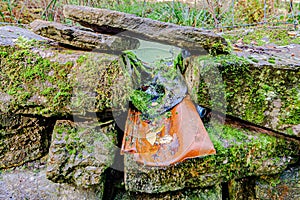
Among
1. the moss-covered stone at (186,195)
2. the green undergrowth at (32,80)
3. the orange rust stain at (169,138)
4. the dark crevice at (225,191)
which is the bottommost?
the dark crevice at (225,191)

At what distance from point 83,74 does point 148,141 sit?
0.54 m

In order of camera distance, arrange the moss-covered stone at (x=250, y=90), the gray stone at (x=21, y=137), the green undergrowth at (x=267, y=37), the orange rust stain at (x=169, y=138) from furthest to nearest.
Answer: the green undergrowth at (x=267, y=37)
the gray stone at (x=21, y=137)
the moss-covered stone at (x=250, y=90)
the orange rust stain at (x=169, y=138)

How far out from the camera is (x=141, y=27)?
4.18ft

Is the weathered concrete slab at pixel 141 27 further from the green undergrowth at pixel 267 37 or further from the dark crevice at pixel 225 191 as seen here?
the green undergrowth at pixel 267 37

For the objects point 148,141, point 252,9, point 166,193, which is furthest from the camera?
point 252,9

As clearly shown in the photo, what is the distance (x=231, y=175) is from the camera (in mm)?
1320

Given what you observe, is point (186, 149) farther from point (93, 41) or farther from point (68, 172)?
point (93, 41)

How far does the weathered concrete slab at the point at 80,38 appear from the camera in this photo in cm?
134

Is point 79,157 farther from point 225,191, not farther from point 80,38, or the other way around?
point 225,191

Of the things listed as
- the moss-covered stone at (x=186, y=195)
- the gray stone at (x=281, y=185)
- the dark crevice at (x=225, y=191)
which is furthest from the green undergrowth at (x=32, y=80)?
the gray stone at (x=281, y=185)

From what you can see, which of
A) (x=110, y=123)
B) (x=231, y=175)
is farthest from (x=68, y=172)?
(x=231, y=175)

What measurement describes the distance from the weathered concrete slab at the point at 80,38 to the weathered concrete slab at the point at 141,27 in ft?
0.26

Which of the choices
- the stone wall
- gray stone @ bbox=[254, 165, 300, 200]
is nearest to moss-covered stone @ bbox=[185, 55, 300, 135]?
the stone wall

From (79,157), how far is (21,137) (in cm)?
51
